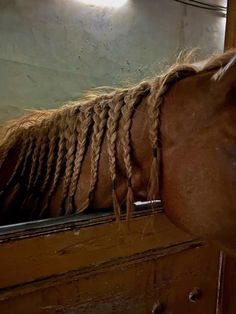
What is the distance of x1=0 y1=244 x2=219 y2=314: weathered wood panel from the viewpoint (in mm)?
707

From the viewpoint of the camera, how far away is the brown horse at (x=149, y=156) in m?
0.66

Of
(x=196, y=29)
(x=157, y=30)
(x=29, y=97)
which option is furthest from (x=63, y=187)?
(x=196, y=29)

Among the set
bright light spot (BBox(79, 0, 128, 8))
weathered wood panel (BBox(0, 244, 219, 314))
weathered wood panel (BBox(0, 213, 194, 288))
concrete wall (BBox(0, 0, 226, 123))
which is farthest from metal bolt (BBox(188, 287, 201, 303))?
bright light spot (BBox(79, 0, 128, 8))

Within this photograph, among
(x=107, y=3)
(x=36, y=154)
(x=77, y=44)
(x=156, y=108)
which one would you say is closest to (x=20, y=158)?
(x=36, y=154)

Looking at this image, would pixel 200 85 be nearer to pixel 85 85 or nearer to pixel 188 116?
pixel 188 116

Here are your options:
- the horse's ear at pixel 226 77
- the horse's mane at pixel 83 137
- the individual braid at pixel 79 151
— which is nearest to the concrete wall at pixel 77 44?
the horse's mane at pixel 83 137

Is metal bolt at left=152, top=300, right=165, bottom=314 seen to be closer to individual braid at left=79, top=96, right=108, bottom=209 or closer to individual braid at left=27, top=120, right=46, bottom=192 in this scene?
individual braid at left=79, top=96, right=108, bottom=209

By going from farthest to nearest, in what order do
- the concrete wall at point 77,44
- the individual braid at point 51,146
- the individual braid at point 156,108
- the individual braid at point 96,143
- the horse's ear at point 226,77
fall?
the concrete wall at point 77,44, the individual braid at point 51,146, the individual braid at point 96,143, the individual braid at point 156,108, the horse's ear at point 226,77

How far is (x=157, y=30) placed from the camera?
3332mm

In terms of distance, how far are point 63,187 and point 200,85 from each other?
0.44 metres

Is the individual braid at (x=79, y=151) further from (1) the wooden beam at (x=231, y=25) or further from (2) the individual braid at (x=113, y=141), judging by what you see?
(1) the wooden beam at (x=231, y=25)

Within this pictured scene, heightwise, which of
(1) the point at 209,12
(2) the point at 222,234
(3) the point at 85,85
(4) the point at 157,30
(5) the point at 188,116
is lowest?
(2) the point at 222,234

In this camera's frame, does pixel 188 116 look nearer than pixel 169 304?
Yes

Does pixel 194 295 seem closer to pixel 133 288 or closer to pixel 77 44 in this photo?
pixel 133 288
